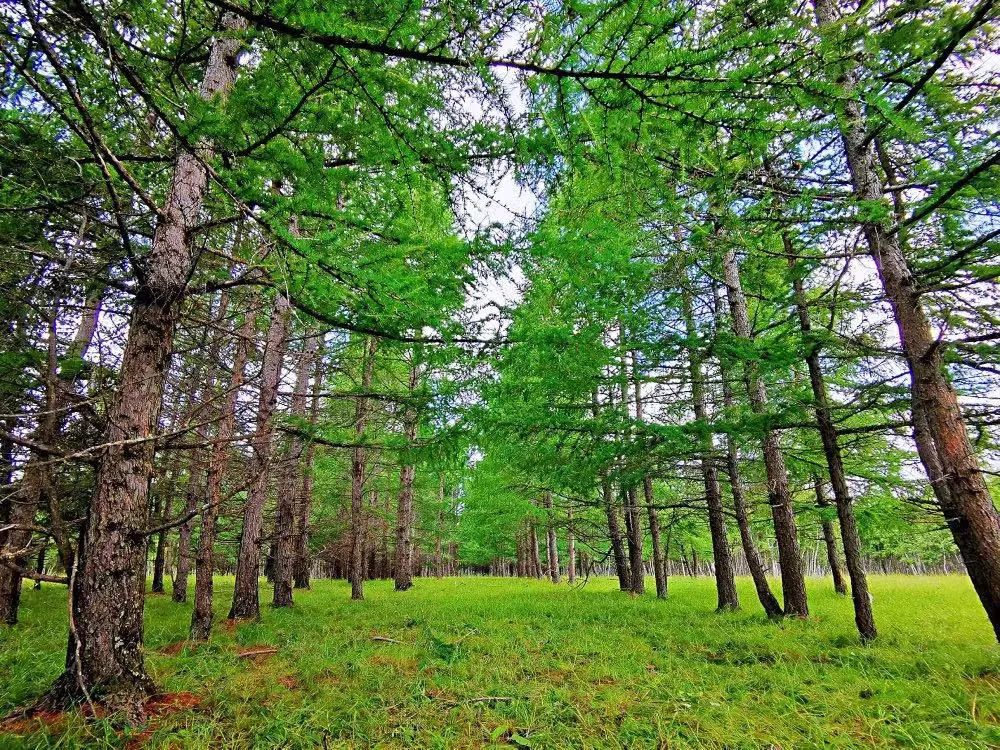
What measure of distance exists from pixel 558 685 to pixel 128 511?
15.7 feet

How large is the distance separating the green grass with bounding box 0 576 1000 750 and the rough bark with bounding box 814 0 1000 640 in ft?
4.27

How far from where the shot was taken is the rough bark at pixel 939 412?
4555 mm

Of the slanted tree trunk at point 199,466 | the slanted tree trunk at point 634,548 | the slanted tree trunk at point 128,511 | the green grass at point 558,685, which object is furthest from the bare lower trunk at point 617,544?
the slanted tree trunk at point 128,511

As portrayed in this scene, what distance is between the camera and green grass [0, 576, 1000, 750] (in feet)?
12.0

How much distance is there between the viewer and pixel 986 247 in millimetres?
4367

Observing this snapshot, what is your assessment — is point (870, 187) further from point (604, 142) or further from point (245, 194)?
point (245, 194)

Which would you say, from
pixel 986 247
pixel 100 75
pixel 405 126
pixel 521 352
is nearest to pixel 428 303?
pixel 521 352

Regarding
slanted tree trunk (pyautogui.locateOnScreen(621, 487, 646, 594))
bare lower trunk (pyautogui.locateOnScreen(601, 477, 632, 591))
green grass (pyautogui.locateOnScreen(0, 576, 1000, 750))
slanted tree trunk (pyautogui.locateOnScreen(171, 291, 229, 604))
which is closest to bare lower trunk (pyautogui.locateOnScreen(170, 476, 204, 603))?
slanted tree trunk (pyautogui.locateOnScreen(171, 291, 229, 604))

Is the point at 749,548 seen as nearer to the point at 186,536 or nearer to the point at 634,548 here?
the point at 634,548

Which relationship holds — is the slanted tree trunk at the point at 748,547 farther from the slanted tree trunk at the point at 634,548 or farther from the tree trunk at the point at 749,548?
the slanted tree trunk at the point at 634,548

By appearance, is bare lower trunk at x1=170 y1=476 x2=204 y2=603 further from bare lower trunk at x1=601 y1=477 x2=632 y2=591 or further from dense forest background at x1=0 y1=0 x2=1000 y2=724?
bare lower trunk at x1=601 y1=477 x2=632 y2=591

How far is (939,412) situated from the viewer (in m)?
4.83

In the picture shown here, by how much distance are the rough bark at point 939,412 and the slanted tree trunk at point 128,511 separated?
22.4 feet

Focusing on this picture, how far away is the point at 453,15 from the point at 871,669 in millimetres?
8051
